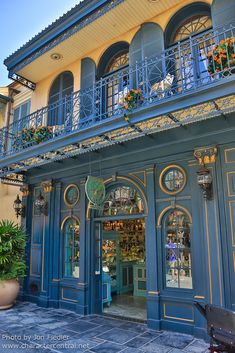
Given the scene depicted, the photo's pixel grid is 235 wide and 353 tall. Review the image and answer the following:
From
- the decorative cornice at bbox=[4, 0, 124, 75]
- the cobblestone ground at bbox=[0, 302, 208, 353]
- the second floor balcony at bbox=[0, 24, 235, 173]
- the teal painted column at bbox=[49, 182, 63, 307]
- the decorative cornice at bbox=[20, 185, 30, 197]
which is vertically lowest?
the cobblestone ground at bbox=[0, 302, 208, 353]

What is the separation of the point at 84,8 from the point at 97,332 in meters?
7.34

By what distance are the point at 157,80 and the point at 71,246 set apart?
16.4ft

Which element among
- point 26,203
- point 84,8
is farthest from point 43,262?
point 84,8

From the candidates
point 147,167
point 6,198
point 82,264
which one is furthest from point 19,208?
point 147,167

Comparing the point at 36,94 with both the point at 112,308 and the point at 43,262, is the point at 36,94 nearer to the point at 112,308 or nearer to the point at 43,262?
the point at 43,262

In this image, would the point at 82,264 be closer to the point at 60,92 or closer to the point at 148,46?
the point at 60,92

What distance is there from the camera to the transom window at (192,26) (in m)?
6.35

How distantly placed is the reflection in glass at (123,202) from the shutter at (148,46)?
2.63 m

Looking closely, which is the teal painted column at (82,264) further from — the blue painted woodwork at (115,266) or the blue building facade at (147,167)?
the blue painted woodwork at (115,266)

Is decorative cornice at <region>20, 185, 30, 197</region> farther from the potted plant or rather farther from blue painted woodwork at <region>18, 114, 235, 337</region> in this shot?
blue painted woodwork at <region>18, 114, 235, 337</region>

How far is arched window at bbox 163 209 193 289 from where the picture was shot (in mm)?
5887

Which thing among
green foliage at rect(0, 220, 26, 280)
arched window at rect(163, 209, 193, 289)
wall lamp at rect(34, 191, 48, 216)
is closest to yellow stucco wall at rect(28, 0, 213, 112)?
wall lamp at rect(34, 191, 48, 216)

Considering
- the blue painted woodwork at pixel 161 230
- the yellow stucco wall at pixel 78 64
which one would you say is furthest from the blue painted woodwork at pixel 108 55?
the blue painted woodwork at pixel 161 230

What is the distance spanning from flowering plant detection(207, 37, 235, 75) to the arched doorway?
326cm
